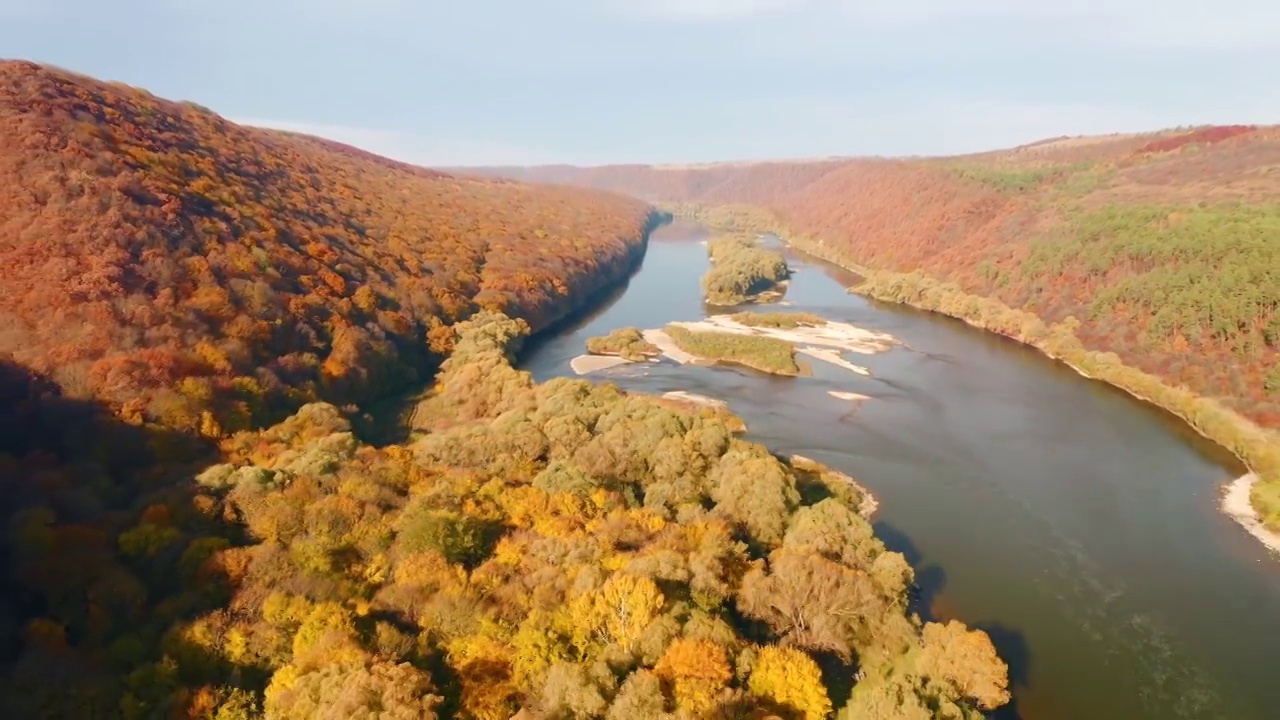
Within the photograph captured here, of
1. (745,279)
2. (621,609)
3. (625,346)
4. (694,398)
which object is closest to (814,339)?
(625,346)

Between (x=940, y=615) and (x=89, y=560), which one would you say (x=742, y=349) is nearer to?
(x=940, y=615)

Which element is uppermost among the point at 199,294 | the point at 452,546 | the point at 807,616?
the point at 199,294

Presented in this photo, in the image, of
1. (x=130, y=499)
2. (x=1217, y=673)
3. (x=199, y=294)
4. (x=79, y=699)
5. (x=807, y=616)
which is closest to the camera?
(x=79, y=699)

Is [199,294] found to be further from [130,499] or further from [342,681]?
[342,681]

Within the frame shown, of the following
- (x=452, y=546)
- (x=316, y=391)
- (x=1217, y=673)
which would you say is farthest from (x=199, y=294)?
(x=1217, y=673)

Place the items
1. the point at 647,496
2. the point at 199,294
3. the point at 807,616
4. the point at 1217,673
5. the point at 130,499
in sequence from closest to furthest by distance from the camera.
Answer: the point at 807,616 < the point at 1217,673 < the point at 130,499 < the point at 647,496 < the point at 199,294

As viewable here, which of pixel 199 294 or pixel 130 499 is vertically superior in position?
pixel 199 294

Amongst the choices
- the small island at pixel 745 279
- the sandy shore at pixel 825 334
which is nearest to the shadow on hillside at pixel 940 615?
the sandy shore at pixel 825 334

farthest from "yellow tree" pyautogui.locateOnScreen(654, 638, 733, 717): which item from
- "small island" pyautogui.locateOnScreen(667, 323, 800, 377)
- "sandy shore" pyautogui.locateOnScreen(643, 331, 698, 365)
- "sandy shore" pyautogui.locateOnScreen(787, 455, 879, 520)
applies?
"sandy shore" pyautogui.locateOnScreen(643, 331, 698, 365)

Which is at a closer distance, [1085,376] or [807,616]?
[807,616]
